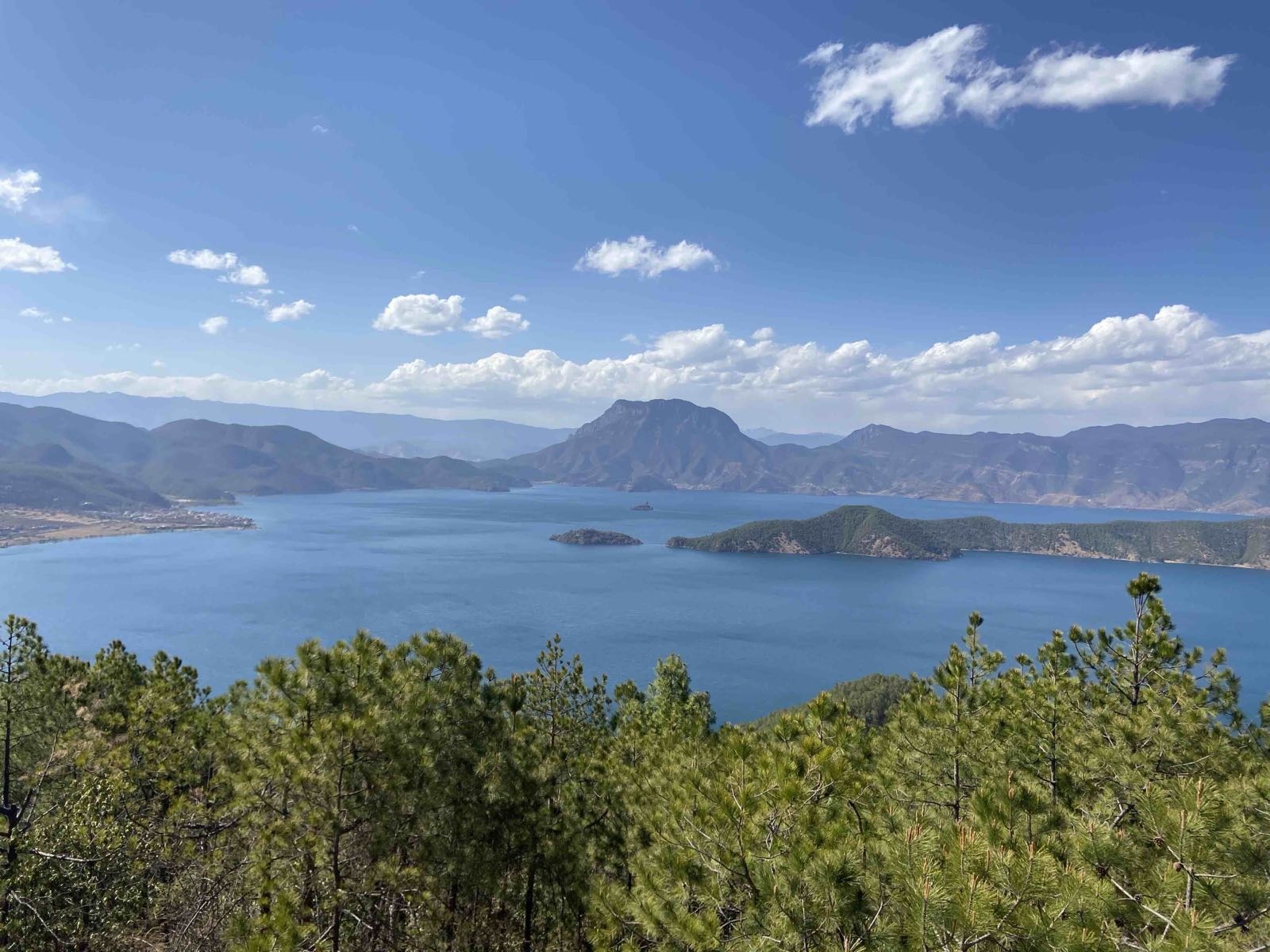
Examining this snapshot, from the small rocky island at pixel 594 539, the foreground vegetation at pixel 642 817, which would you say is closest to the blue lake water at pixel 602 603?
the small rocky island at pixel 594 539

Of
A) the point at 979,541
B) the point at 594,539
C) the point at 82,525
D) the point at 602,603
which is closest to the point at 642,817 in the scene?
the point at 602,603

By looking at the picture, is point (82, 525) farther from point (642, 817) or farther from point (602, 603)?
point (642, 817)

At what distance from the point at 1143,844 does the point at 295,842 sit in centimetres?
844

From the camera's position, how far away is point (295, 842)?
664 cm

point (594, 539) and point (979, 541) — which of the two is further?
point (979, 541)

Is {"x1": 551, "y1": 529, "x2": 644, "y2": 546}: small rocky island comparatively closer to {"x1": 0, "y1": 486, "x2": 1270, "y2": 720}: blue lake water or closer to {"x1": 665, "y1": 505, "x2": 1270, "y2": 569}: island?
{"x1": 0, "y1": 486, "x2": 1270, "y2": 720}: blue lake water

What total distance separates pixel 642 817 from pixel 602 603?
9513 cm

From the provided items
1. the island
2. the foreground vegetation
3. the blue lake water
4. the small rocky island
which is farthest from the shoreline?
the foreground vegetation

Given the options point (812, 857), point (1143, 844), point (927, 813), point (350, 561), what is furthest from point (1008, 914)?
point (350, 561)

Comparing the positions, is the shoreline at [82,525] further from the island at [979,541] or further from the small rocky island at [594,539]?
the island at [979,541]

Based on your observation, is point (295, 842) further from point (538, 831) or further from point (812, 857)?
point (812, 857)

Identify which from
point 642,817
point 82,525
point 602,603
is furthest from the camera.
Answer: point 82,525

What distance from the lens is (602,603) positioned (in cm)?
10256

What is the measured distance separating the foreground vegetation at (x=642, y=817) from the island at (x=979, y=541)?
530 feet
